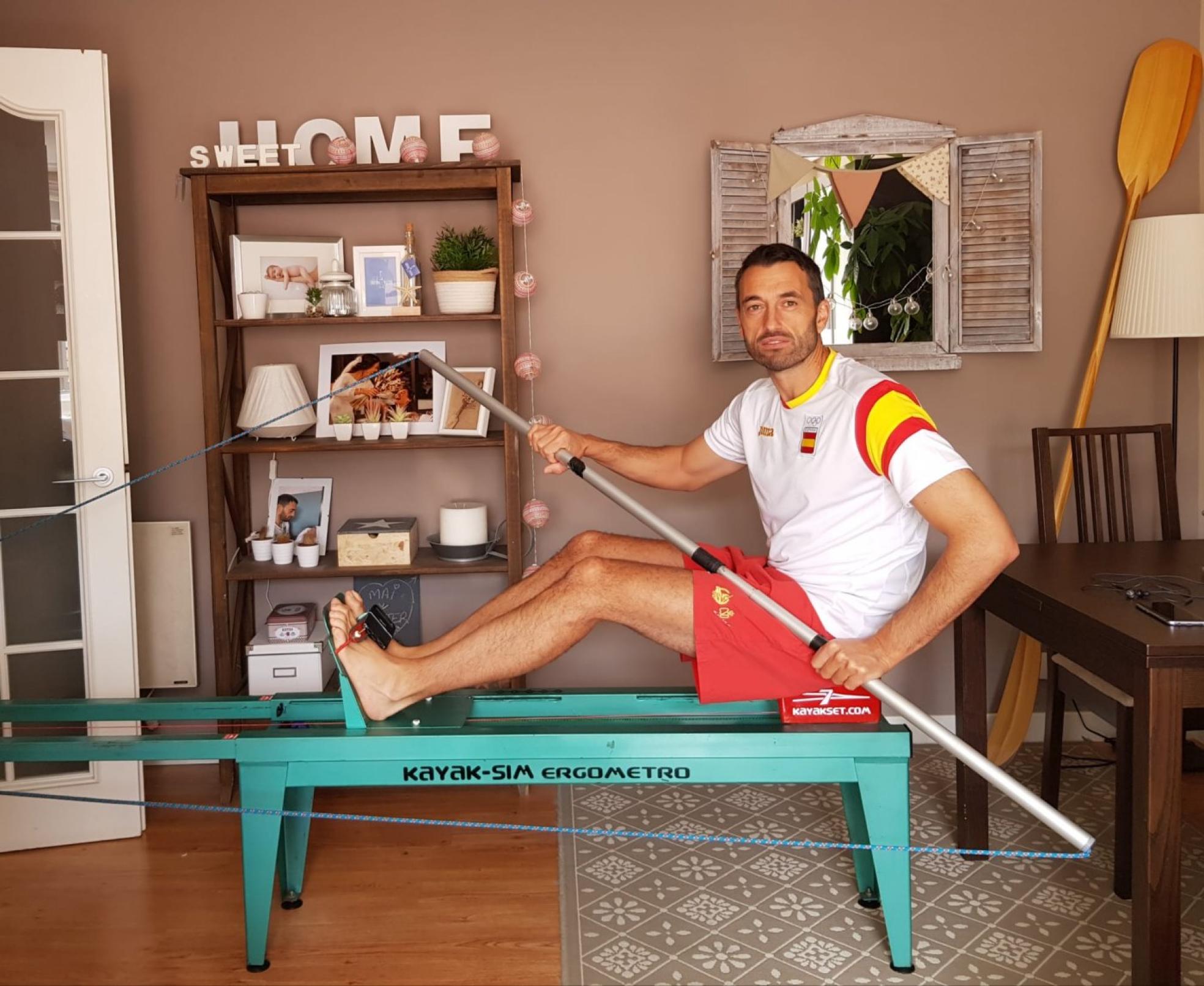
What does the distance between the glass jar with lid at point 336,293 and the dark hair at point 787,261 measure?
127cm

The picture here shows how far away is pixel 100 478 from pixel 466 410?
104 centimetres

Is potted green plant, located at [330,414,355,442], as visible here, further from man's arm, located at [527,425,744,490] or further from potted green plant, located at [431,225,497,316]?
man's arm, located at [527,425,744,490]

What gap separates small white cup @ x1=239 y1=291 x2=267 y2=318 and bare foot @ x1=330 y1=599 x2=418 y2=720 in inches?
47.9

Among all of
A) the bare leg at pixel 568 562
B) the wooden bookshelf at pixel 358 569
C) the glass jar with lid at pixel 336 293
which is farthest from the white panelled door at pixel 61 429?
the bare leg at pixel 568 562

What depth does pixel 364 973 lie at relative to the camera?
237 cm

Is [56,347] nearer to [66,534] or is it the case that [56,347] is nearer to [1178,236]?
[66,534]

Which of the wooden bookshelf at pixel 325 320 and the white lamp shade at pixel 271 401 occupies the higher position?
the wooden bookshelf at pixel 325 320

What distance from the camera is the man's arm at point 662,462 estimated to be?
3000 mm

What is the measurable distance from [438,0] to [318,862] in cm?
253

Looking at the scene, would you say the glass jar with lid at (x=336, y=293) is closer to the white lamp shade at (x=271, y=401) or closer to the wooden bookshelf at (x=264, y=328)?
the wooden bookshelf at (x=264, y=328)

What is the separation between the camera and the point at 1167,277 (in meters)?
3.25

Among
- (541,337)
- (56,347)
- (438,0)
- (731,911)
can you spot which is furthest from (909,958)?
(438,0)

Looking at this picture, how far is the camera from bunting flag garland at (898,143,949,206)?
3.49m

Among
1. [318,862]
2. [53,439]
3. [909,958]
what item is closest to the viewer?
[909,958]
